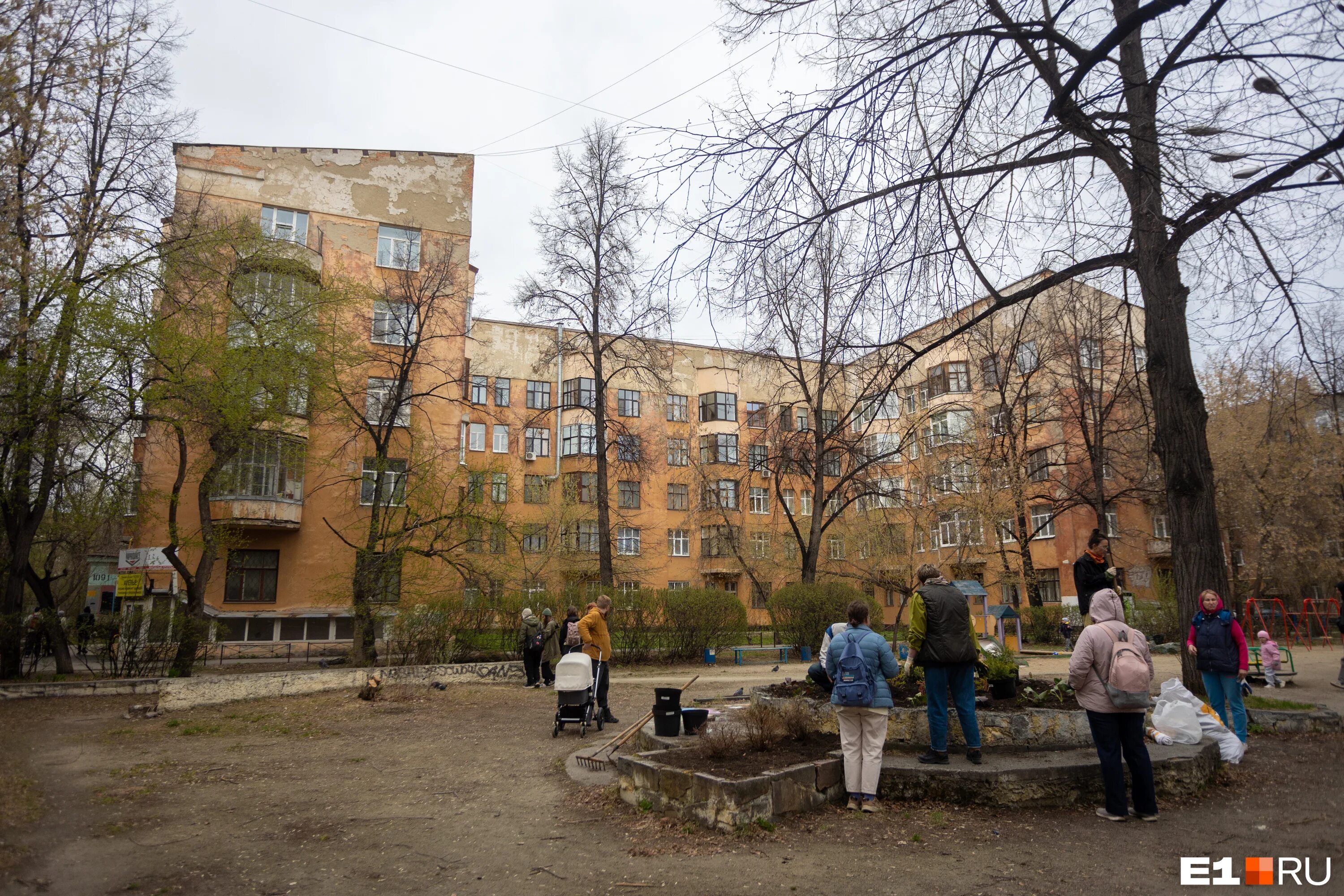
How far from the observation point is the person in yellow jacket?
37.8 ft

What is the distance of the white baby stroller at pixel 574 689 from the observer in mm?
10859

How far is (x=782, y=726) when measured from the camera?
7812 mm

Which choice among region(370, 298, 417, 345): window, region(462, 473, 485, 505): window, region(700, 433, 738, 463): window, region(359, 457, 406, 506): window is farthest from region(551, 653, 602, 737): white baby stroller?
region(700, 433, 738, 463): window

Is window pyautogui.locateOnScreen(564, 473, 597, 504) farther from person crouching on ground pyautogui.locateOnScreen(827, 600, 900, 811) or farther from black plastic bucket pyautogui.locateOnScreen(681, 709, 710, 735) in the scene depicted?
person crouching on ground pyautogui.locateOnScreen(827, 600, 900, 811)

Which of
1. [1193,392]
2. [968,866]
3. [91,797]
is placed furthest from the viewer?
[1193,392]

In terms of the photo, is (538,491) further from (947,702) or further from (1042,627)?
(947,702)

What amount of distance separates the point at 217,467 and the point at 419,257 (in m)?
9.02

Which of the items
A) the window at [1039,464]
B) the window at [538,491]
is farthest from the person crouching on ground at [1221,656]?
the window at [538,491]

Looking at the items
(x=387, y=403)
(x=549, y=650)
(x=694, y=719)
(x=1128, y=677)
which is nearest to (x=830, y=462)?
(x=549, y=650)

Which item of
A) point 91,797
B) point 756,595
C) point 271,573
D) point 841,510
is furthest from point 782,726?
point 756,595

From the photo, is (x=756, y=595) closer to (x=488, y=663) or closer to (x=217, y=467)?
(x=488, y=663)

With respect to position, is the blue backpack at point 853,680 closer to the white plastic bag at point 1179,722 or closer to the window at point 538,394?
the white plastic bag at point 1179,722

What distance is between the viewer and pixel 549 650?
1745cm

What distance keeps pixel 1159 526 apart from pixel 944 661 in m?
43.1
